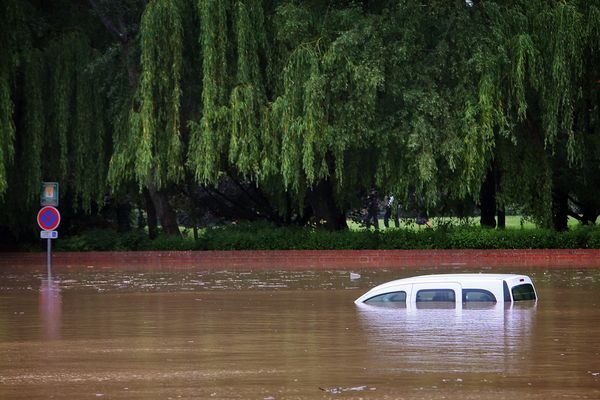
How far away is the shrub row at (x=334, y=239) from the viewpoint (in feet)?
118

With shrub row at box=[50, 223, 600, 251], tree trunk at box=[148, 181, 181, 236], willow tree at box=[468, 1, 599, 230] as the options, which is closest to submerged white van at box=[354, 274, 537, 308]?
willow tree at box=[468, 1, 599, 230]

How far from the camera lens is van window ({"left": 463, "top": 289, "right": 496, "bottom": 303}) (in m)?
19.3

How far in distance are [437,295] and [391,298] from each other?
3.28 feet

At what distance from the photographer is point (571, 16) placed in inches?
1298

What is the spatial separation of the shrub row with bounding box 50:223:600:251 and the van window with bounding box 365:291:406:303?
1603 cm

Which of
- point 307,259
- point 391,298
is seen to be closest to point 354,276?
point 307,259

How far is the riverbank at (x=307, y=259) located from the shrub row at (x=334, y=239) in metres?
0.79

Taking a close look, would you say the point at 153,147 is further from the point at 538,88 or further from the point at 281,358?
the point at 281,358

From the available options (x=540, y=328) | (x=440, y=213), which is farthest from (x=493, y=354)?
(x=440, y=213)

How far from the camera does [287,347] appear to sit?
15586 mm

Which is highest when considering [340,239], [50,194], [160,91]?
[160,91]

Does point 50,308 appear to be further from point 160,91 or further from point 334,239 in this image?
point 334,239

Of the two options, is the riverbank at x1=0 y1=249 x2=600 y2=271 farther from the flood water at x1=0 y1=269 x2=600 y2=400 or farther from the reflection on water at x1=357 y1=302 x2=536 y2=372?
the reflection on water at x1=357 y1=302 x2=536 y2=372

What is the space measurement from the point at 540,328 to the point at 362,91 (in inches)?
646
